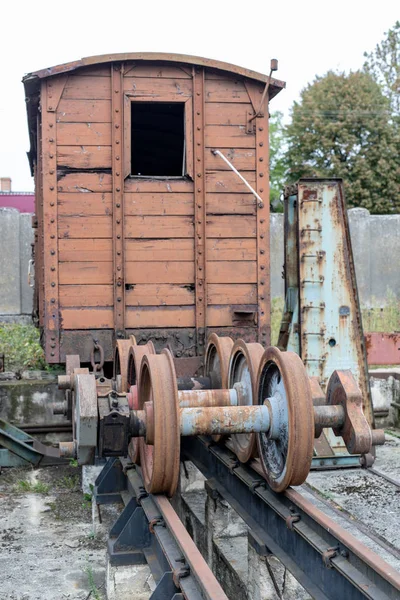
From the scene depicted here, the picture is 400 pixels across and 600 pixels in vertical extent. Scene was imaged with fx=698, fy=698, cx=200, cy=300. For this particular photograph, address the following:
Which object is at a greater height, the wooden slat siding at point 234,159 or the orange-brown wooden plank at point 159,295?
the wooden slat siding at point 234,159

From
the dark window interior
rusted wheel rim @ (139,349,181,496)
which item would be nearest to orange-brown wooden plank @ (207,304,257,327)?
the dark window interior

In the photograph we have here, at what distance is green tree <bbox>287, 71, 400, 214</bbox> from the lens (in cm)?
2669

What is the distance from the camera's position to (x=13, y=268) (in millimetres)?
14242

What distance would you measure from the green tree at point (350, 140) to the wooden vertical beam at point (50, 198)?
71.1ft

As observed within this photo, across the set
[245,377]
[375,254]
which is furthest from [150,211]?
[375,254]

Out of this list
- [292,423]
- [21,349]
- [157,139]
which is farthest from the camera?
[157,139]

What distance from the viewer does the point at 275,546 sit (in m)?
3.47

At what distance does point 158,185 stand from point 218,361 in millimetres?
1940

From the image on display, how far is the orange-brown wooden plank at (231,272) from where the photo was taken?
643 cm

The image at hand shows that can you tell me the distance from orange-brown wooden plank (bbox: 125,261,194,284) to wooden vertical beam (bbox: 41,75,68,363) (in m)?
0.67

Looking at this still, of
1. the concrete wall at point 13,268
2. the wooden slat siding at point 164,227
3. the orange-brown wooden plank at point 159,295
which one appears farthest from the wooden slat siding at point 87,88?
the concrete wall at point 13,268

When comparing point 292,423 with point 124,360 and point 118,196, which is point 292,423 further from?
point 118,196

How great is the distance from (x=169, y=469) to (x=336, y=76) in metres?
29.5

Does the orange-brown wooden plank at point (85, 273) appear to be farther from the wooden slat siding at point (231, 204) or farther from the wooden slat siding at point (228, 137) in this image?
the wooden slat siding at point (228, 137)
